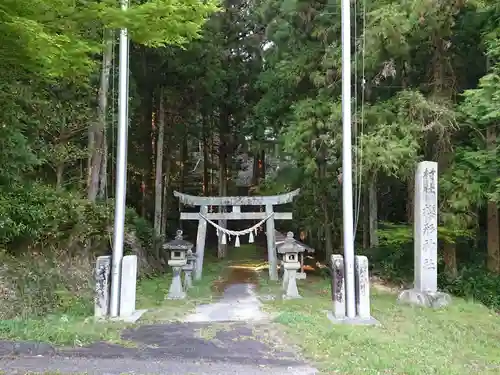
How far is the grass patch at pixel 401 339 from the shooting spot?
491cm

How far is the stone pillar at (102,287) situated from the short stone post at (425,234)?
5572 millimetres

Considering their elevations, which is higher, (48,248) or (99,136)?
(99,136)

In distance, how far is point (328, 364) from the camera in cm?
488

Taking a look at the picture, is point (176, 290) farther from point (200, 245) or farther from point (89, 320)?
point (200, 245)

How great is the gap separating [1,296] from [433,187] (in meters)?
7.91

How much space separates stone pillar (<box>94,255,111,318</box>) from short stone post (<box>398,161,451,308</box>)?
5572 millimetres

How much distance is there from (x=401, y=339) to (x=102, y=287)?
4.32m

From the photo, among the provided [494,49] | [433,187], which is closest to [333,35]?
[494,49]

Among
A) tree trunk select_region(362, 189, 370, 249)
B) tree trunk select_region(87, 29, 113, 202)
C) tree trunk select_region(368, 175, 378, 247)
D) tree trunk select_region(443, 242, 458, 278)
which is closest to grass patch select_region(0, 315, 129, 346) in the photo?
tree trunk select_region(87, 29, 113, 202)

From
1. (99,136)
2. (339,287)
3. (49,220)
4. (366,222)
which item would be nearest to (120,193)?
(49,220)

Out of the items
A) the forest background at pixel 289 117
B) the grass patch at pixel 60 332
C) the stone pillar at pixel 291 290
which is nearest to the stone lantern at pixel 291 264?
the stone pillar at pixel 291 290

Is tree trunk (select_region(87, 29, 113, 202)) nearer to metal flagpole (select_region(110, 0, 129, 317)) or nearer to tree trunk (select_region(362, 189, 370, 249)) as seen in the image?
metal flagpole (select_region(110, 0, 129, 317))

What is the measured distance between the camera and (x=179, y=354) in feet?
16.8

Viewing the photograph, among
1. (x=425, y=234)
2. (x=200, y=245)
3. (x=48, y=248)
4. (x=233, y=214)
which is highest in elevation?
(x=233, y=214)
